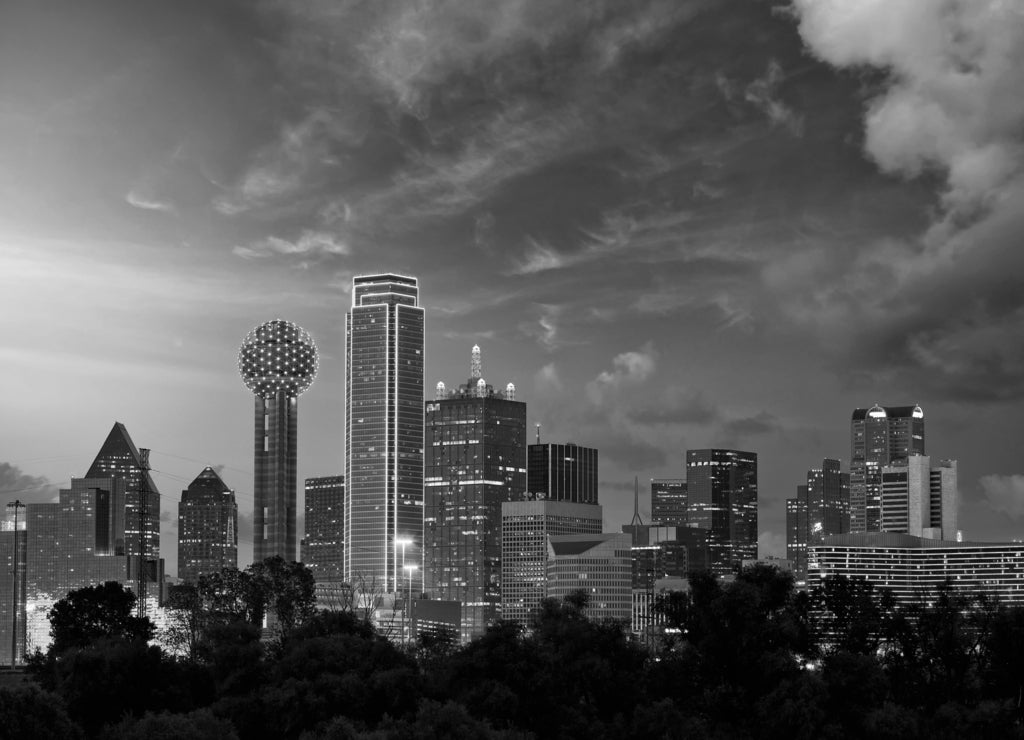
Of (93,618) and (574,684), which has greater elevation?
(574,684)

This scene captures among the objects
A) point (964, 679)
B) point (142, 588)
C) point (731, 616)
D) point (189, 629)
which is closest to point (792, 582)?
point (731, 616)

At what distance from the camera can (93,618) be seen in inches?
4857

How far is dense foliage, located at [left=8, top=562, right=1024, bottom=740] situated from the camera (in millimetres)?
72875

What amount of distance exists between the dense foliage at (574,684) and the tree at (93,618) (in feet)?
95.8

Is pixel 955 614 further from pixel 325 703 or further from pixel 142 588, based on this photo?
pixel 142 588

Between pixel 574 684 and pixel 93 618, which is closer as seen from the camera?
pixel 574 684

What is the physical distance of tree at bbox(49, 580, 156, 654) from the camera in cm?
11962

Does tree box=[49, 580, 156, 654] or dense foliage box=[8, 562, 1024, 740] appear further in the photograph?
tree box=[49, 580, 156, 654]

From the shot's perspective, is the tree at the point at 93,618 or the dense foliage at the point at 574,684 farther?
the tree at the point at 93,618

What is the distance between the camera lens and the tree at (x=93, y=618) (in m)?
120

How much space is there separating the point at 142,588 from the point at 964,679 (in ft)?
314

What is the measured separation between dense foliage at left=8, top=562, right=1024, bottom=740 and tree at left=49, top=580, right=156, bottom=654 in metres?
29.2

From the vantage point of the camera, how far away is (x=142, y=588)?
160 meters

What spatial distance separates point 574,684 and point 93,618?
5598cm
